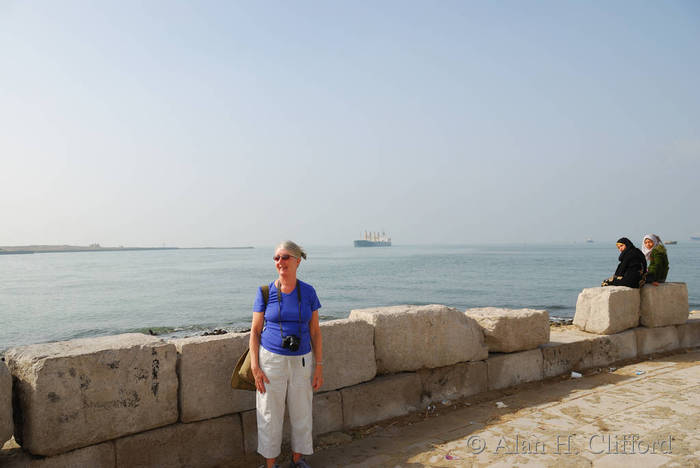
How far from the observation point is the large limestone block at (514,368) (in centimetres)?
552

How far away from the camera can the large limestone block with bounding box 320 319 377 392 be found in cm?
433

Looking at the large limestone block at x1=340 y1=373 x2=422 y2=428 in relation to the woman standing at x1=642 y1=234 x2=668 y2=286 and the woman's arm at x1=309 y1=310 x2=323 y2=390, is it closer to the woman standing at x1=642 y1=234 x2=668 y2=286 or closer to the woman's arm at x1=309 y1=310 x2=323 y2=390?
the woman's arm at x1=309 y1=310 x2=323 y2=390

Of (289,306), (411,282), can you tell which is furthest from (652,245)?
(411,282)

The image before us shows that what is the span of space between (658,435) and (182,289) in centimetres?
3270

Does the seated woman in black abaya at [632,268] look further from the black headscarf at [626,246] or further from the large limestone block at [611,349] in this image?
the large limestone block at [611,349]

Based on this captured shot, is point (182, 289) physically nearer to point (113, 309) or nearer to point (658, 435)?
point (113, 309)

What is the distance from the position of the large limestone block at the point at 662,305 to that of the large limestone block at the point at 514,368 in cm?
249

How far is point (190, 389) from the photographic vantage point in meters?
3.69

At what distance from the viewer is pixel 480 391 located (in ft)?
17.7

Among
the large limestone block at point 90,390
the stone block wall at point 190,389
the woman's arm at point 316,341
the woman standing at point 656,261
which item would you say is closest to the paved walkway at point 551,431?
the stone block wall at point 190,389

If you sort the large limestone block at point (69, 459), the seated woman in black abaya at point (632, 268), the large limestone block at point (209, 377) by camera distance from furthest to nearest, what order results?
the seated woman in black abaya at point (632, 268), the large limestone block at point (209, 377), the large limestone block at point (69, 459)

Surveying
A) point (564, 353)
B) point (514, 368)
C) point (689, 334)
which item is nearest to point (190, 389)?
point (514, 368)

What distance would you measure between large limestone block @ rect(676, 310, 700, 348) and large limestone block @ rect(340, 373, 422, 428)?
528 cm

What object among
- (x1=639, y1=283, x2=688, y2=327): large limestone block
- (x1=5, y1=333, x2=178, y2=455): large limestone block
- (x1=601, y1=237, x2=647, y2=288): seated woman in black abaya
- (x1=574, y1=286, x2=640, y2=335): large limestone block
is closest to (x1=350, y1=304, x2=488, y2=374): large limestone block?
(x1=5, y1=333, x2=178, y2=455): large limestone block
